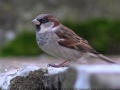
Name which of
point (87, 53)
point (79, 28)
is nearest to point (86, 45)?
point (87, 53)

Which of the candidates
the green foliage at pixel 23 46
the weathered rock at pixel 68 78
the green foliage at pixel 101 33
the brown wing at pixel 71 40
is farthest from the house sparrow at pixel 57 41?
the green foliage at pixel 23 46

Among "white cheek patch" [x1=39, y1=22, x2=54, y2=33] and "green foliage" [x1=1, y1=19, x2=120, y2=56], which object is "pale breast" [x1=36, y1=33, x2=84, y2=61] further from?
"green foliage" [x1=1, y1=19, x2=120, y2=56]

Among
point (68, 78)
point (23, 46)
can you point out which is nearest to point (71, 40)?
point (68, 78)

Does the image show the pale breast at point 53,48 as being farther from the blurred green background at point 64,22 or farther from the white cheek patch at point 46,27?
the blurred green background at point 64,22

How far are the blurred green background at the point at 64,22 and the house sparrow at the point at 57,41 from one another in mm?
3969

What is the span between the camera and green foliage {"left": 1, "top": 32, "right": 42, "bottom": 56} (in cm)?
858

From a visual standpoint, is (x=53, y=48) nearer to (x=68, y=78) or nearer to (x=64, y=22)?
(x=68, y=78)

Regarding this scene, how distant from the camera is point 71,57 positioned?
14.1 ft

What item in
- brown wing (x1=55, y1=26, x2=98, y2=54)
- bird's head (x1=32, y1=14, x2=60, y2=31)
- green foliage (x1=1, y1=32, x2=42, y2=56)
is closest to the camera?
bird's head (x1=32, y1=14, x2=60, y2=31)

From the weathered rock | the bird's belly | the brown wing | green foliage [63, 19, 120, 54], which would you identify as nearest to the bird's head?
the brown wing

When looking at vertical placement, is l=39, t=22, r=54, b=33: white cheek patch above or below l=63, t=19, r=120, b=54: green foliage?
below

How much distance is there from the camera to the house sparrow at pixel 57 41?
13.7 feet

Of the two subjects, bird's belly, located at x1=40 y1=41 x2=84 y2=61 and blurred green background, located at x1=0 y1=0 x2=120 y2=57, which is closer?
bird's belly, located at x1=40 y1=41 x2=84 y2=61

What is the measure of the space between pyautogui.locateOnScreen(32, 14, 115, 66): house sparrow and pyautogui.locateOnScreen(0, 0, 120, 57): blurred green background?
3.97 meters
